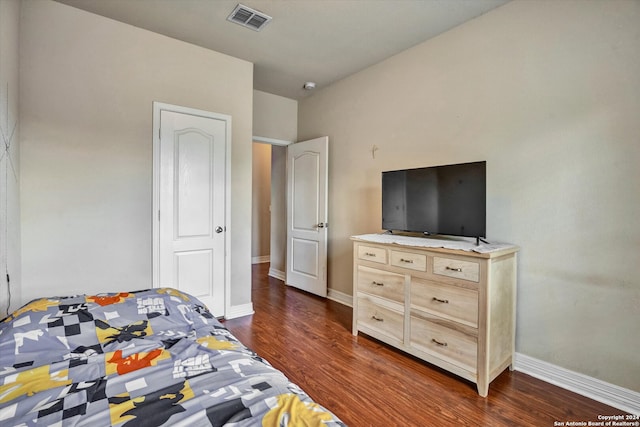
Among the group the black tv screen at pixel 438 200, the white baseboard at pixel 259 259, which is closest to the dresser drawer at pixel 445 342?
the black tv screen at pixel 438 200

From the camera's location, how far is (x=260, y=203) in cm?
655

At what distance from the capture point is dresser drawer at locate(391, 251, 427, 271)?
90.9 inches

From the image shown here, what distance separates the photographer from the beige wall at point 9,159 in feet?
6.04

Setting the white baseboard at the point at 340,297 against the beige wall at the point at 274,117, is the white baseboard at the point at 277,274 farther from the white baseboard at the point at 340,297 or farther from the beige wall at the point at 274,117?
the beige wall at the point at 274,117

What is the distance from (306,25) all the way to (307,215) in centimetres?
227

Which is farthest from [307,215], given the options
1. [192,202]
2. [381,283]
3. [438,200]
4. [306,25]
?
[306,25]

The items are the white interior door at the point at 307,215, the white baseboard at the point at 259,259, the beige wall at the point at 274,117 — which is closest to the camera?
the white interior door at the point at 307,215

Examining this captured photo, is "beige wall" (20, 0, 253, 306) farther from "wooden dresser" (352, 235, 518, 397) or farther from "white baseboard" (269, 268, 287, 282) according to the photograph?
"white baseboard" (269, 268, 287, 282)

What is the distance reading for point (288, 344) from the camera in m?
2.63

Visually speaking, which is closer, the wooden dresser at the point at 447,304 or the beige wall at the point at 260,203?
the wooden dresser at the point at 447,304

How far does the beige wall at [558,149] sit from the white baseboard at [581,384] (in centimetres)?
4

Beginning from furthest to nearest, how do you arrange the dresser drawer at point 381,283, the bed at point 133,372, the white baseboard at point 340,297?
1. the white baseboard at point 340,297
2. the dresser drawer at point 381,283
3. the bed at point 133,372

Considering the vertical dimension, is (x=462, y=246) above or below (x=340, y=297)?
above

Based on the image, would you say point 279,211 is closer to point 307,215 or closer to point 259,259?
point 307,215
